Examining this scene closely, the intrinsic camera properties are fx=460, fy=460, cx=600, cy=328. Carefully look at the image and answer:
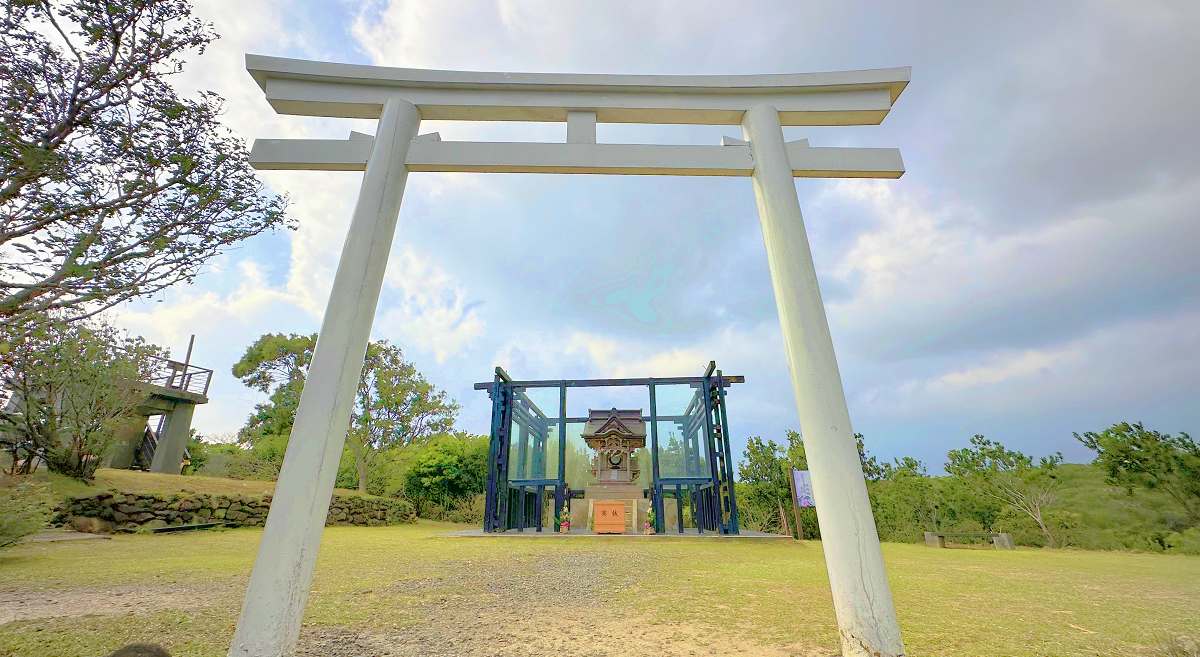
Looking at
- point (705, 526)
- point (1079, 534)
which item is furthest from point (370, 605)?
point (1079, 534)

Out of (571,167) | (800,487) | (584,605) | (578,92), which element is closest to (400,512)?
(800,487)

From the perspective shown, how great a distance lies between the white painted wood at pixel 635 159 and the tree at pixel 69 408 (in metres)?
11.1

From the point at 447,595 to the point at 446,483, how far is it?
1346 centimetres

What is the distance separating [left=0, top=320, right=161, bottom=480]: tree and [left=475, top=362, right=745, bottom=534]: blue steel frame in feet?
25.5

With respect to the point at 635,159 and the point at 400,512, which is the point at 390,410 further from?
the point at 635,159

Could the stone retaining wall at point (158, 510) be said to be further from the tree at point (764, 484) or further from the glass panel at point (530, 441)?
the tree at point (764, 484)

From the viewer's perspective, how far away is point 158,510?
8969 mm

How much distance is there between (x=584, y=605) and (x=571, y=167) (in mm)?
2755

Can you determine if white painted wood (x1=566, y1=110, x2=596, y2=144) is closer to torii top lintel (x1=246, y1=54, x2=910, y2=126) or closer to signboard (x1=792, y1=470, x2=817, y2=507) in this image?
torii top lintel (x1=246, y1=54, x2=910, y2=126)

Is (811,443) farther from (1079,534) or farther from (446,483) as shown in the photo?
(446,483)

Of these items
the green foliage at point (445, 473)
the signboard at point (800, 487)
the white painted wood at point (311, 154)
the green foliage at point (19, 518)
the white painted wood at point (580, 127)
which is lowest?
the green foliage at point (19, 518)

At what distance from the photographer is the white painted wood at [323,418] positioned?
1718 mm

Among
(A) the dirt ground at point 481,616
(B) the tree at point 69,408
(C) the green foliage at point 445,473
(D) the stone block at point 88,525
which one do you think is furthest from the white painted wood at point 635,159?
(C) the green foliage at point 445,473

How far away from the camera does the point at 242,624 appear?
1693 millimetres
